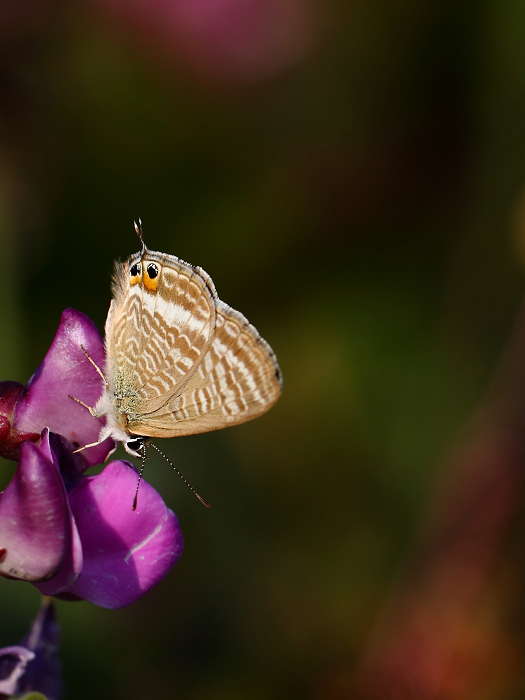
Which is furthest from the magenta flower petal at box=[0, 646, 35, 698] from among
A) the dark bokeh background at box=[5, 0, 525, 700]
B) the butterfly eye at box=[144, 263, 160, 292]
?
the dark bokeh background at box=[5, 0, 525, 700]

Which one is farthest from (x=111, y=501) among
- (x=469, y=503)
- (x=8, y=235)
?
(x=469, y=503)

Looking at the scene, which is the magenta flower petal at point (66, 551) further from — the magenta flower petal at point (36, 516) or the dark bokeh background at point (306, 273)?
the dark bokeh background at point (306, 273)

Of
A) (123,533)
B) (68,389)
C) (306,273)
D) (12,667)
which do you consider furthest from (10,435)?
(306,273)

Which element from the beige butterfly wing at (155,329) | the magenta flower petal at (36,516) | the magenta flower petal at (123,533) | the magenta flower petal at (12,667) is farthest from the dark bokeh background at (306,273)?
the magenta flower petal at (36,516)

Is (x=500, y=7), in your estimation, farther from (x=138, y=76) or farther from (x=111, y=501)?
(x=111, y=501)

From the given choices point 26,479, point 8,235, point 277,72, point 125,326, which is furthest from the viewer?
point 277,72
